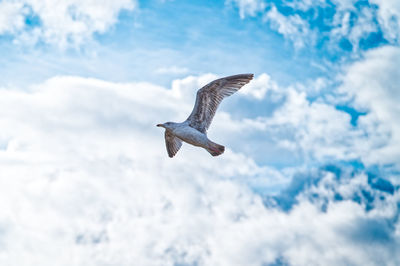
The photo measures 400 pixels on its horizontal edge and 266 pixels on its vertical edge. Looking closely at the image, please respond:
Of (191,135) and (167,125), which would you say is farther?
(167,125)

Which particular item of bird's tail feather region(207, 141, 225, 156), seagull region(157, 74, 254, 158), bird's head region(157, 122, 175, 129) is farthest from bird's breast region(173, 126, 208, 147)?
bird's head region(157, 122, 175, 129)

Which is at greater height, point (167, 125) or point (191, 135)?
point (191, 135)

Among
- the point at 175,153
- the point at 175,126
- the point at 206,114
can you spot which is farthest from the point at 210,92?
the point at 175,153

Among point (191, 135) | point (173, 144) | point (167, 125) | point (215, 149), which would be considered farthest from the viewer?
point (173, 144)

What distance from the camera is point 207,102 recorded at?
2883 cm

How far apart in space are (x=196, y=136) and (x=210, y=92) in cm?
348

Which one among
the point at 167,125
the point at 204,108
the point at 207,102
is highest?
the point at 207,102

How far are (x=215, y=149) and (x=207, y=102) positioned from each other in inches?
153

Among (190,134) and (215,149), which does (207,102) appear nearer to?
(190,134)

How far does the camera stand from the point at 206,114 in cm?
2884

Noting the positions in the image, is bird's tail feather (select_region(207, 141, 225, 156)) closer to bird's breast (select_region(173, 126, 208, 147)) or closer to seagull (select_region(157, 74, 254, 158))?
bird's breast (select_region(173, 126, 208, 147))

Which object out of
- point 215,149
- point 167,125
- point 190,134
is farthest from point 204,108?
point 215,149

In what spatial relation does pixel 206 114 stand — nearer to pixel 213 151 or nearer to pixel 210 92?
pixel 210 92

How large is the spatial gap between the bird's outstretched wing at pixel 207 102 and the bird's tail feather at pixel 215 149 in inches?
78.0
